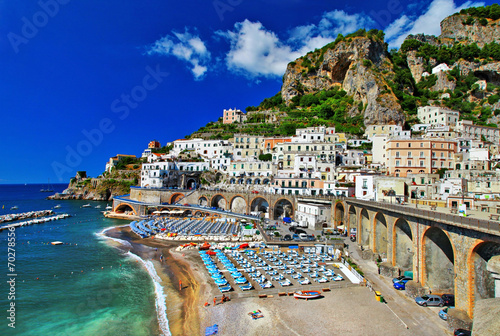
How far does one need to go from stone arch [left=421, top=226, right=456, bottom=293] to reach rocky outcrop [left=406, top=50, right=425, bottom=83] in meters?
90.3

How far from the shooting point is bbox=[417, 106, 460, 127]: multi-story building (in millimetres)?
67812

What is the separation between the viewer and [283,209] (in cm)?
5097

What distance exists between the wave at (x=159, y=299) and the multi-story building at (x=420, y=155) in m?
40.7

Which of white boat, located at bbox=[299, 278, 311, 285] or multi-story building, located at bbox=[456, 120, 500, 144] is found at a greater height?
multi-story building, located at bbox=[456, 120, 500, 144]

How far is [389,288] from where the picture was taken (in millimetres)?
22562

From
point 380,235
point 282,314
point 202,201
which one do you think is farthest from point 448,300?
point 202,201

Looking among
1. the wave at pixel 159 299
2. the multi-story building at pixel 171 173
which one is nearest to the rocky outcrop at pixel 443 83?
the multi-story building at pixel 171 173

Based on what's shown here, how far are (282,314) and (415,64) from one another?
10289 centimetres

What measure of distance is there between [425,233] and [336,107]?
2825 inches

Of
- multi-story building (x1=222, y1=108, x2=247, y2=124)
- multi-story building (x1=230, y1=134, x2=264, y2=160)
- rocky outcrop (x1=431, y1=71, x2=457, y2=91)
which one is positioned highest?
rocky outcrop (x1=431, y1=71, x2=457, y2=91)

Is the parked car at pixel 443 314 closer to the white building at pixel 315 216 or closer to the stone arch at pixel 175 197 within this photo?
the white building at pixel 315 216

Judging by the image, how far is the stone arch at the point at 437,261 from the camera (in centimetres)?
2047

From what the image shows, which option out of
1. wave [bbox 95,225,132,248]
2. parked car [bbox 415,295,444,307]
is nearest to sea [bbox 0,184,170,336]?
wave [bbox 95,225,132,248]

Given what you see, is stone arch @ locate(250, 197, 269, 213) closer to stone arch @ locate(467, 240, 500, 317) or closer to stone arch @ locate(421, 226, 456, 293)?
stone arch @ locate(421, 226, 456, 293)
